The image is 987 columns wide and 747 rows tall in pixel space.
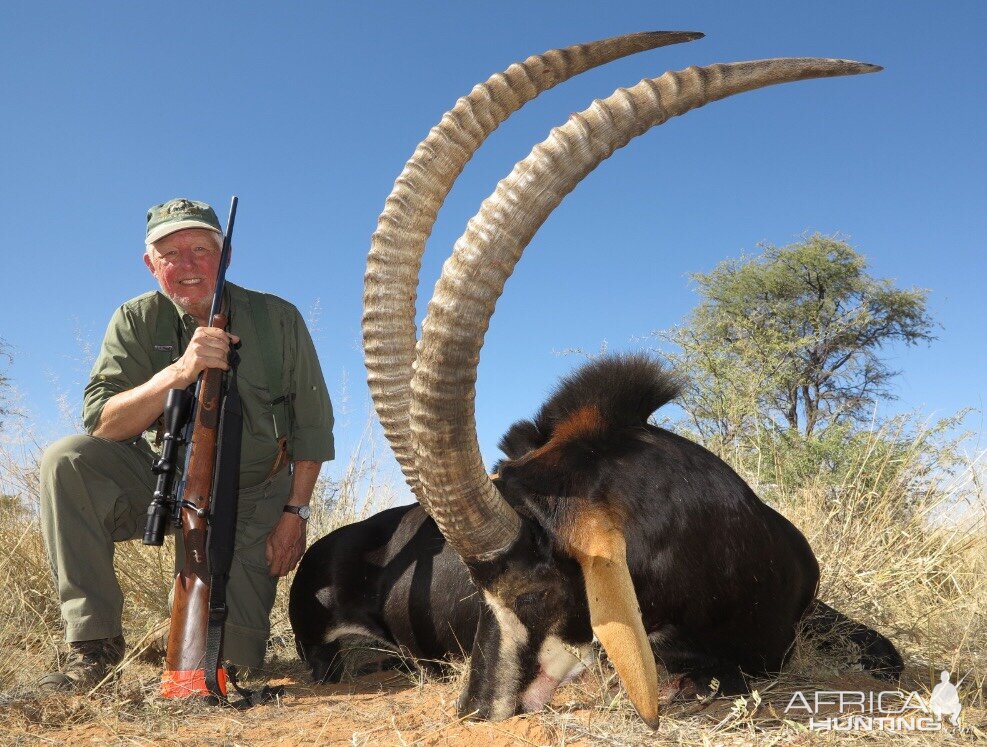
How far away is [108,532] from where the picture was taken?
4.19m

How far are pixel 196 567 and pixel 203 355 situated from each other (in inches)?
38.7

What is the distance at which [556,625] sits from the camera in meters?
2.65

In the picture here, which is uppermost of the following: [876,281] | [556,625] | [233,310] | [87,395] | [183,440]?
[876,281]

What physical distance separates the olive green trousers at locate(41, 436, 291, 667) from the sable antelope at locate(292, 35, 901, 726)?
1917 millimetres

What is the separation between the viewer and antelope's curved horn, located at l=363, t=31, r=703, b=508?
2742 mm

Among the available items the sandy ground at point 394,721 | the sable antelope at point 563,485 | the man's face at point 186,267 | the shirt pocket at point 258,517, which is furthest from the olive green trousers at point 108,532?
the sable antelope at point 563,485

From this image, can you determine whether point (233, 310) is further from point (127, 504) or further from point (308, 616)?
point (308, 616)

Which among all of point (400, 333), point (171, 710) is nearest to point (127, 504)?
point (171, 710)

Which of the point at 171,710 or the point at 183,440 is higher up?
the point at 183,440

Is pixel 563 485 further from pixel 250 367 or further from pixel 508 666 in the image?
pixel 250 367

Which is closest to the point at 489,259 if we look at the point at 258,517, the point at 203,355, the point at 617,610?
the point at 617,610

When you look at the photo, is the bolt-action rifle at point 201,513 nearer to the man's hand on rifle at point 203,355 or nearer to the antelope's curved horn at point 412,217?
the man's hand on rifle at point 203,355

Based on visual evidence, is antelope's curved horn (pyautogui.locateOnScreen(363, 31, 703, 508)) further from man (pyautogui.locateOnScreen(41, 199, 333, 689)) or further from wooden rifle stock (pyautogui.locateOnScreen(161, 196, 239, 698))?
man (pyautogui.locateOnScreen(41, 199, 333, 689))

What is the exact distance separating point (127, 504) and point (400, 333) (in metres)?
2.32
